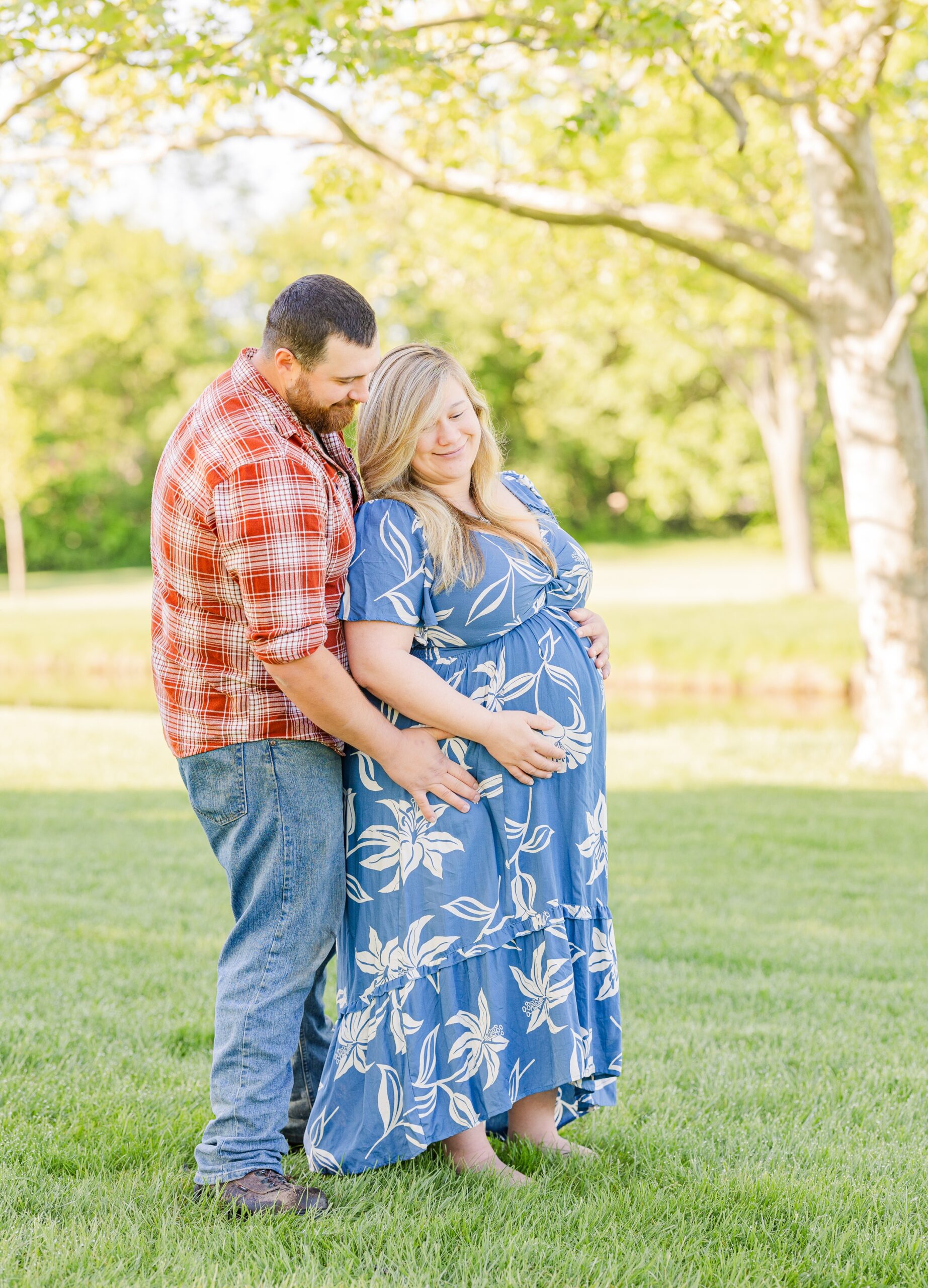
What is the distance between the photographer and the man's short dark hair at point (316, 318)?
2352mm

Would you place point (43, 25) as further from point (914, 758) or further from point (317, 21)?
point (914, 758)

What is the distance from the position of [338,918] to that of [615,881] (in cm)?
319

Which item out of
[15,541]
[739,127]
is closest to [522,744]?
[739,127]

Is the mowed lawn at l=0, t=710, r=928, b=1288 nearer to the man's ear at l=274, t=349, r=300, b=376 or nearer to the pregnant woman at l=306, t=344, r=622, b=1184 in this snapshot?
the pregnant woman at l=306, t=344, r=622, b=1184

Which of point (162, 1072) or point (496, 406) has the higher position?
point (496, 406)

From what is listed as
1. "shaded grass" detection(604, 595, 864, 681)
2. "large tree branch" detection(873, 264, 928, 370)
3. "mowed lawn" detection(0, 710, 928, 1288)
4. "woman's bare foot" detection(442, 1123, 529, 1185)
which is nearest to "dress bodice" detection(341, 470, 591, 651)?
"woman's bare foot" detection(442, 1123, 529, 1185)

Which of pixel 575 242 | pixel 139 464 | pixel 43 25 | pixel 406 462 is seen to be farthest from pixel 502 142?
pixel 139 464

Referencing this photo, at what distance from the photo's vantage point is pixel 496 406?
41.3m

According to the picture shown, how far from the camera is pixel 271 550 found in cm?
229

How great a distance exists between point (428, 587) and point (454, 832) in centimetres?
54

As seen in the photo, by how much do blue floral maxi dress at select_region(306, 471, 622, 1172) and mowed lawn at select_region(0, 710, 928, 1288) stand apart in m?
0.21

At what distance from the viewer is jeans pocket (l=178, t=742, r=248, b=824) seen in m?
2.47

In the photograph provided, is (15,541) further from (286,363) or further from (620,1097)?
(286,363)

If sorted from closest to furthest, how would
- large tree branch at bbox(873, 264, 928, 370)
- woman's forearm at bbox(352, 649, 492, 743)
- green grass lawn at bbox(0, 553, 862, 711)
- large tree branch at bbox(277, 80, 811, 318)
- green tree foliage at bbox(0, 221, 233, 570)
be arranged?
woman's forearm at bbox(352, 649, 492, 743) < large tree branch at bbox(873, 264, 928, 370) < large tree branch at bbox(277, 80, 811, 318) < green grass lawn at bbox(0, 553, 862, 711) < green tree foliage at bbox(0, 221, 233, 570)
